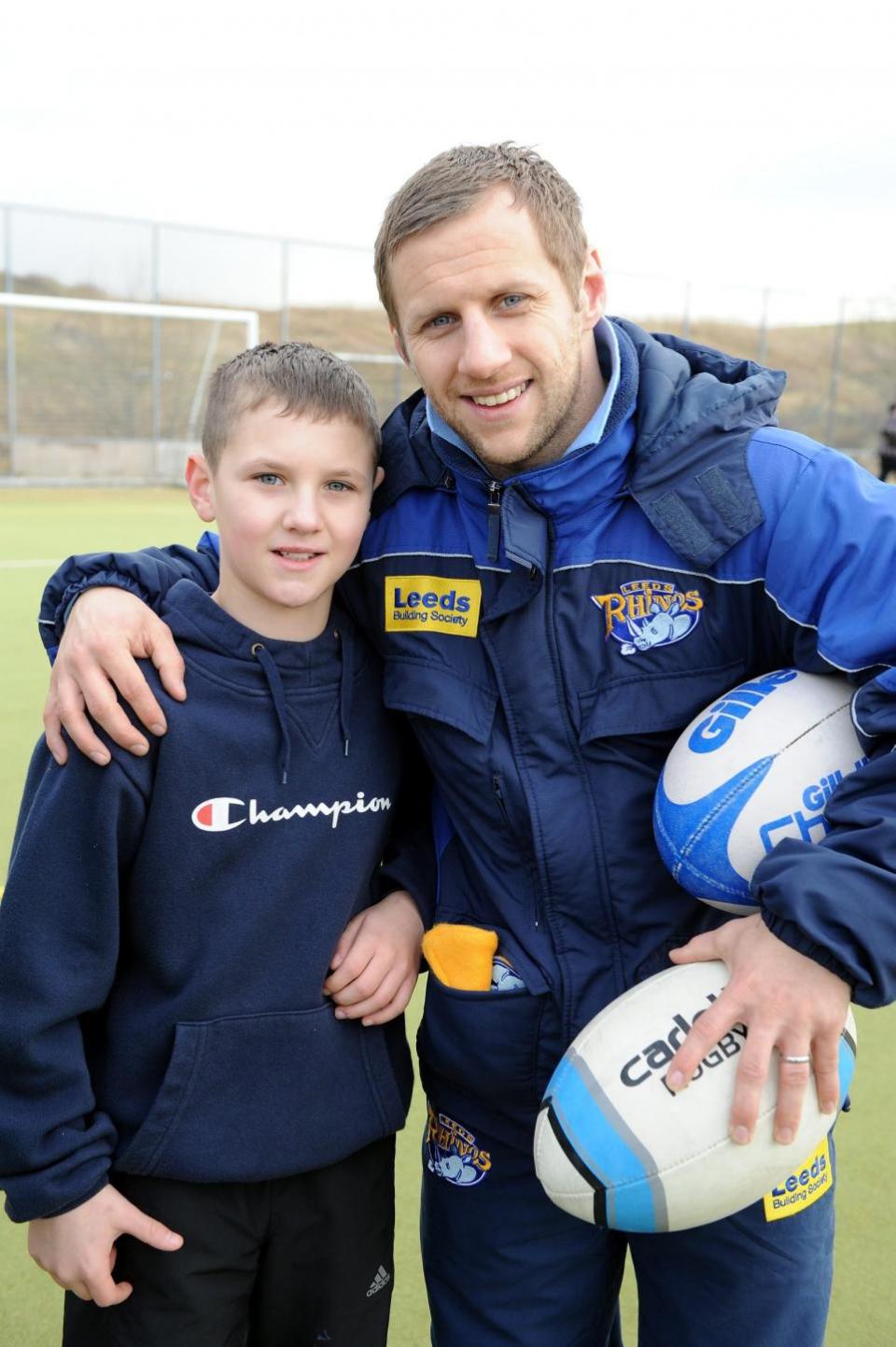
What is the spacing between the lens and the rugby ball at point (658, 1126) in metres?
1.53

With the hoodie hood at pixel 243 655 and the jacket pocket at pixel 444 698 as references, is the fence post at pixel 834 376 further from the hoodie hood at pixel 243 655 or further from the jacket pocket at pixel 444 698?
the hoodie hood at pixel 243 655

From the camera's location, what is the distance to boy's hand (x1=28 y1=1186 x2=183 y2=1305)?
5.46ft

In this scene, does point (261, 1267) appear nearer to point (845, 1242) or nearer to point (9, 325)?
point (845, 1242)

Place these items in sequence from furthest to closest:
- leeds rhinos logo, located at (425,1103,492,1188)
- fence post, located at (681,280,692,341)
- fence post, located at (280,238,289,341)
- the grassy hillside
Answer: fence post, located at (681,280,692,341), fence post, located at (280,238,289,341), the grassy hillside, leeds rhinos logo, located at (425,1103,492,1188)

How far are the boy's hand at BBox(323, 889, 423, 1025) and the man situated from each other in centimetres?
7

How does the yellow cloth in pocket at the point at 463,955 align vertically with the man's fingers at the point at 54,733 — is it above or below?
below

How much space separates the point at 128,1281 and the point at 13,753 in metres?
3.78

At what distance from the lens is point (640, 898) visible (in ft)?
6.05

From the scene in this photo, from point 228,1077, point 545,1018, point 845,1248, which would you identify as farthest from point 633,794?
point 845,1248

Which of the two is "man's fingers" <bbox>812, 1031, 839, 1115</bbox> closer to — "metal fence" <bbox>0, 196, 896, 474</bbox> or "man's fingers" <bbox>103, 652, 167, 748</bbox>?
"man's fingers" <bbox>103, 652, 167, 748</bbox>

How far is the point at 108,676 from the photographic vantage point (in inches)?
67.5

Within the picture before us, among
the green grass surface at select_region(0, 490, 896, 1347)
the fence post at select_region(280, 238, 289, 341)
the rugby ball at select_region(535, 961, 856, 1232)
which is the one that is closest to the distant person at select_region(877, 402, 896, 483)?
the fence post at select_region(280, 238, 289, 341)

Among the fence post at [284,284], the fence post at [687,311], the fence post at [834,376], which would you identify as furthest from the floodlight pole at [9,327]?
the fence post at [834,376]

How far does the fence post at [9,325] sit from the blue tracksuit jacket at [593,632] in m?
17.0
